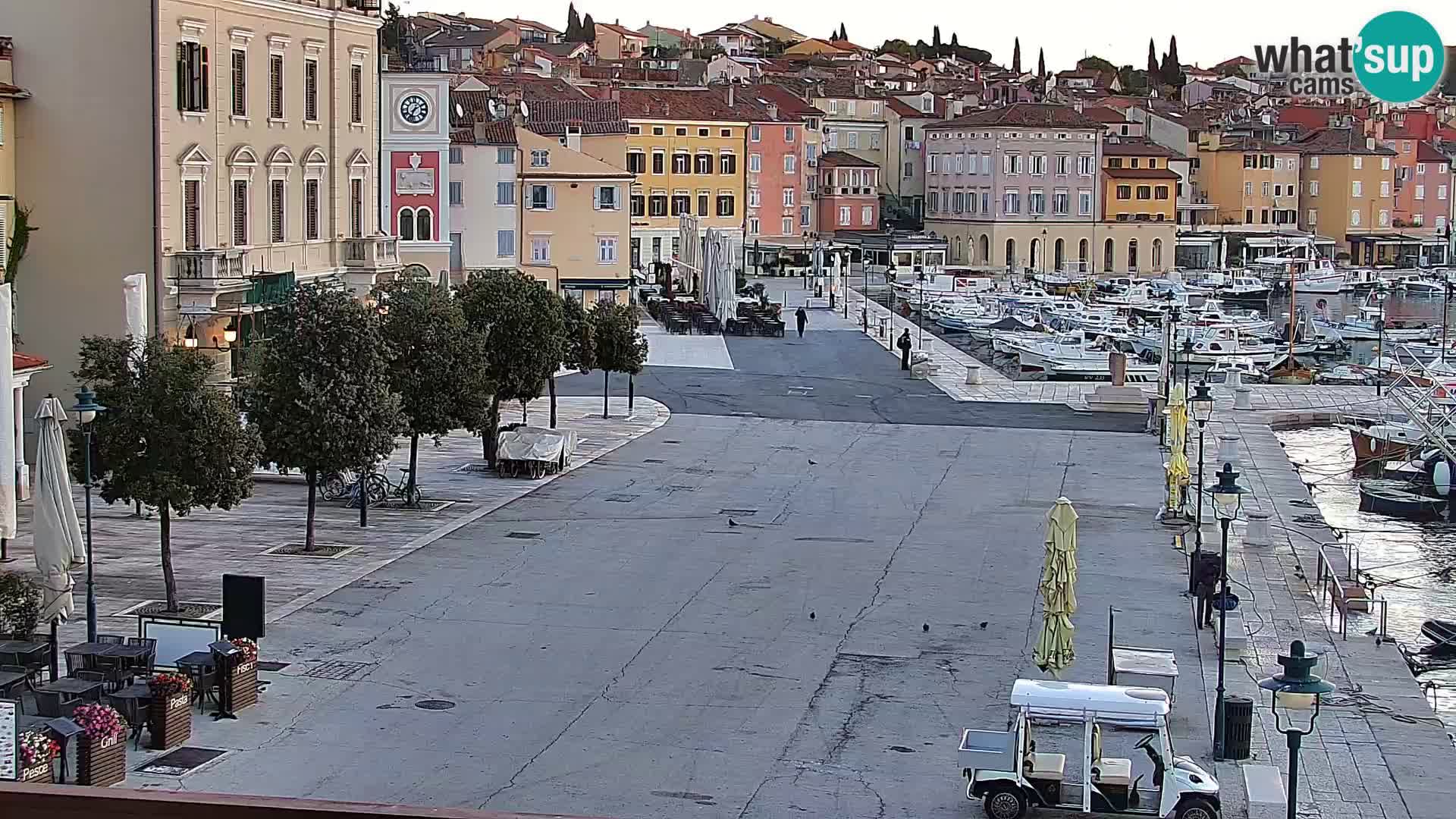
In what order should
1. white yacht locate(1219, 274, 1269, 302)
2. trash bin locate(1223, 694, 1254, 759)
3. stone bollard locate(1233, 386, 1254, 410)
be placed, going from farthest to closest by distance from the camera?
white yacht locate(1219, 274, 1269, 302) < stone bollard locate(1233, 386, 1254, 410) < trash bin locate(1223, 694, 1254, 759)

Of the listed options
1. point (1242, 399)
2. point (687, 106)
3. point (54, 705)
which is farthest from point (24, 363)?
point (687, 106)

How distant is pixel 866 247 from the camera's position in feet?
Result: 371

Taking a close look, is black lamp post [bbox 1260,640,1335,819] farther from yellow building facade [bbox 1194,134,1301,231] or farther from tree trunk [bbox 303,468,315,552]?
yellow building facade [bbox 1194,134,1301,231]

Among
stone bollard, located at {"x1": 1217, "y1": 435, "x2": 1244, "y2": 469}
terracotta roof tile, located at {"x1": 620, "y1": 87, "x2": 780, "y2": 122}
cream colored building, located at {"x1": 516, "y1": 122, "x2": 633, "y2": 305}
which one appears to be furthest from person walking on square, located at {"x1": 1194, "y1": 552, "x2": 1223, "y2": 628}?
terracotta roof tile, located at {"x1": 620, "y1": 87, "x2": 780, "y2": 122}

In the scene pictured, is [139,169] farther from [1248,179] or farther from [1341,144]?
[1341,144]

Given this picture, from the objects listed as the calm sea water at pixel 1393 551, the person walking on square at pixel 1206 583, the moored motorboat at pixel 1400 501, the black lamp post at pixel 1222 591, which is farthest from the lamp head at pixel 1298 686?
the moored motorboat at pixel 1400 501

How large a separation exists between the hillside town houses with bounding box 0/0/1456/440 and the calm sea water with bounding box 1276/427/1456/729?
1802 cm

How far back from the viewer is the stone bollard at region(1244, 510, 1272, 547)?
91.8 feet

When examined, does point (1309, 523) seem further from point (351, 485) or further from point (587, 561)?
point (351, 485)

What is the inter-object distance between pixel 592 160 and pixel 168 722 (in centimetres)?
Result: 5304

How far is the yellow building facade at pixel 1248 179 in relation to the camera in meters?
128

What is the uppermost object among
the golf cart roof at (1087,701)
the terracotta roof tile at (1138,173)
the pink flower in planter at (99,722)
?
the terracotta roof tile at (1138,173)

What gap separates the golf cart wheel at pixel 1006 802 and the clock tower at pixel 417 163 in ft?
113

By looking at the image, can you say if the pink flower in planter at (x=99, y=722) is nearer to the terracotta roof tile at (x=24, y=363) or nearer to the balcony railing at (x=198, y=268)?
the terracotta roof tile at (x=24, y=363)
